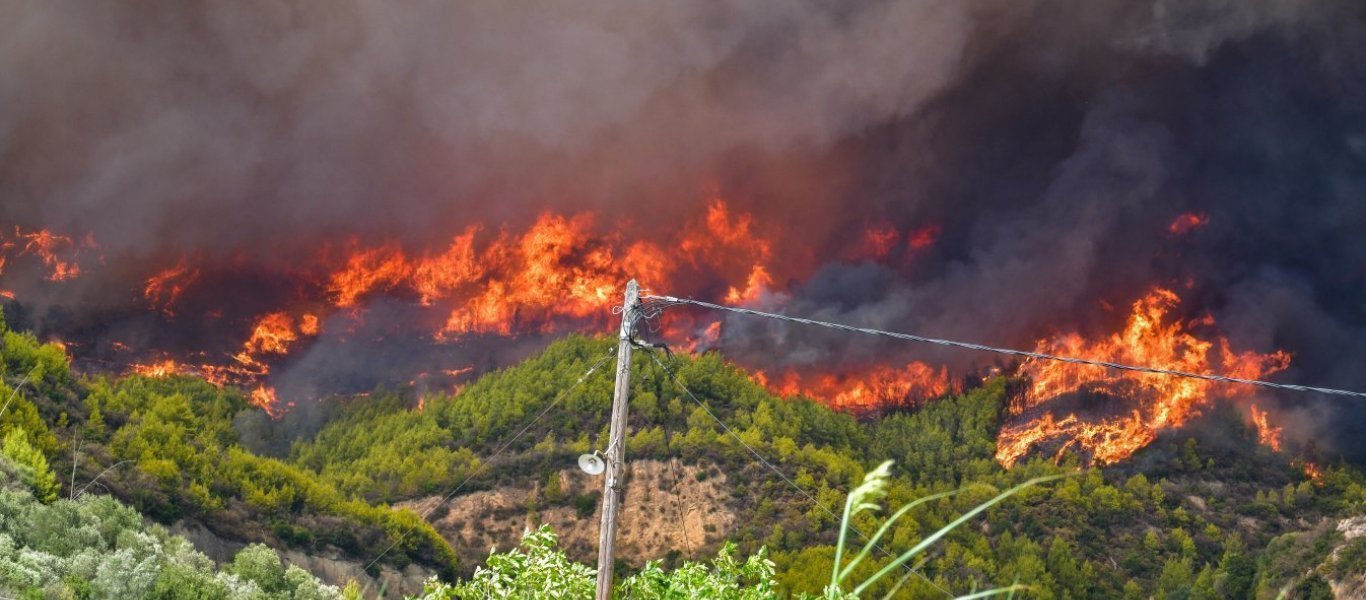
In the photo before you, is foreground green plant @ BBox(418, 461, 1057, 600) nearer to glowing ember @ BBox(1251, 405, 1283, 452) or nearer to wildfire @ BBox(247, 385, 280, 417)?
wildfire @ BBox(247, 385, 280, 417)

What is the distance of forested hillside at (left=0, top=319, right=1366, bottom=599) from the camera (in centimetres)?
6531

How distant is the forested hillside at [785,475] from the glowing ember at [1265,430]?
113 cm

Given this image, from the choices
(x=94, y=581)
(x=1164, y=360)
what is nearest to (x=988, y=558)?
(x=1164, y=360)

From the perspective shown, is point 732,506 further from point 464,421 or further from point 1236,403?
point 1236,403

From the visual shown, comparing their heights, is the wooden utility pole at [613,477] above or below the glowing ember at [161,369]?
below

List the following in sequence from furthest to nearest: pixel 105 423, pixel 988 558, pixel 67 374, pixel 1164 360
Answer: pixel 1164 360
pixel 988 558
pixel 67 374
pixel 105 423

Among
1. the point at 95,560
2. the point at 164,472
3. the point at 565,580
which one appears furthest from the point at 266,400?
the point at 565,580

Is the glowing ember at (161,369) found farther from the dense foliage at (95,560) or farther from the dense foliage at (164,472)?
the dense foliage at (95,560)

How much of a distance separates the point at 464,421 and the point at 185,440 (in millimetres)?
31171

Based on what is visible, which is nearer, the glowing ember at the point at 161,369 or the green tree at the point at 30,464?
the green tree at the point at 30,464

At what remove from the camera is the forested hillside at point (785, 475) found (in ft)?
214

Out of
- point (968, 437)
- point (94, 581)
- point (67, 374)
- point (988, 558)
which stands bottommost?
point (94, 581)

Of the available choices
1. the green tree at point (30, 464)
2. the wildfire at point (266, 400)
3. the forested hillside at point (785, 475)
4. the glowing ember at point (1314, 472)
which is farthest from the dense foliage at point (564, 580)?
the glowing ember at point (1314, 472)

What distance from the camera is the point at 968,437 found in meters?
96.4
